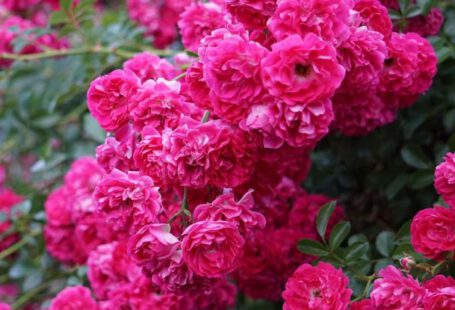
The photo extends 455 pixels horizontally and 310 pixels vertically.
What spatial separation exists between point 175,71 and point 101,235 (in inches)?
17.7

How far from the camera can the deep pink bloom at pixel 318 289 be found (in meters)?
1.06

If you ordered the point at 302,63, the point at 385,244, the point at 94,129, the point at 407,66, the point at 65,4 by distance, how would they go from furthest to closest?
the point at 94,129 → the point at 65,4 → the point at 385,244 → the point at 407,66 → the point at 302,63

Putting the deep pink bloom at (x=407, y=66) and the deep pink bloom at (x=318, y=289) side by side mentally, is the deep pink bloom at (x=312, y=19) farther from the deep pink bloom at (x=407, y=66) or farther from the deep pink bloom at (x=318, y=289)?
the deep pink bloom at (x=318, y=289)

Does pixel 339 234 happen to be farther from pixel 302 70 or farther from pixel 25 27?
pixel 25 27

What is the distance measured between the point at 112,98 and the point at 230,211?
27 cm

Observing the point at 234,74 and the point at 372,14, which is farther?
the point at 372,14

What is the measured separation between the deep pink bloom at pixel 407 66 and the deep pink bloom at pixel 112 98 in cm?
43

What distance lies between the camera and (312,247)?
125 centimetres

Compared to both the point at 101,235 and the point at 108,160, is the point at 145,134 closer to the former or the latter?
the point at 108,160

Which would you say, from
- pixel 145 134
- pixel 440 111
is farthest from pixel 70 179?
pixel 440 111

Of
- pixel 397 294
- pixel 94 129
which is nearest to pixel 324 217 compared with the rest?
pixel 397 294

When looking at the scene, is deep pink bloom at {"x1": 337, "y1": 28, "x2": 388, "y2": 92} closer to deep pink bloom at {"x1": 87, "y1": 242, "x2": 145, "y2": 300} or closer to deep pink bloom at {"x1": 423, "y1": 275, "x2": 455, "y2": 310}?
deep pink bloom at {"x1": 423, "y1": 275, "x2": 455, "y2": 310}

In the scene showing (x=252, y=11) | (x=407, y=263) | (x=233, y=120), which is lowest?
(x=407, y=263)

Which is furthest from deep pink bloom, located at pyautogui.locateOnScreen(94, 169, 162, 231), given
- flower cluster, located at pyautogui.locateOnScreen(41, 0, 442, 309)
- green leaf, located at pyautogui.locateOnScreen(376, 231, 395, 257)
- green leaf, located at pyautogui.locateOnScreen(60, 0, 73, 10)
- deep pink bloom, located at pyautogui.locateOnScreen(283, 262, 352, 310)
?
green leaf, located at pyautogui.locateOnScreen(60, 0, 73, 10)
